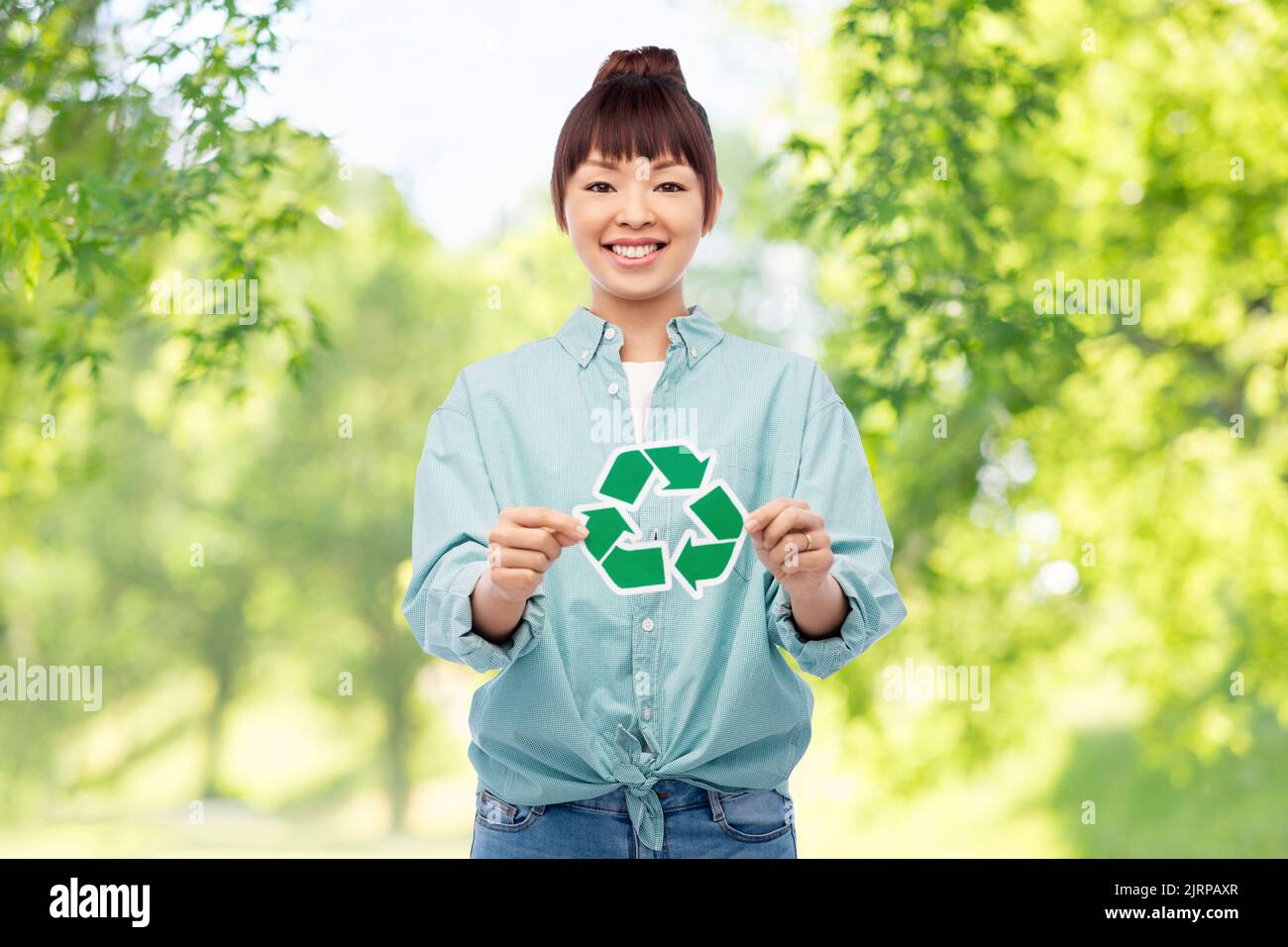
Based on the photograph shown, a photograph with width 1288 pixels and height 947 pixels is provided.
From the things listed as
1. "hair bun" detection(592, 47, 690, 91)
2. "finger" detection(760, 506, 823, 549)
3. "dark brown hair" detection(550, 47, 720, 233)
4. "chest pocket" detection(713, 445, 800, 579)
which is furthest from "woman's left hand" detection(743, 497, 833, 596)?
"hair bun" detection(592, 47, 690, 91)

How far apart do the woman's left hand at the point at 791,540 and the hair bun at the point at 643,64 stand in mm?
766

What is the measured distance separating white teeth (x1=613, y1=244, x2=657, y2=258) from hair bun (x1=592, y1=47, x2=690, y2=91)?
274 mm

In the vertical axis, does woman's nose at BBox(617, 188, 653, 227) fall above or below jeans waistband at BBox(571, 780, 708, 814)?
above

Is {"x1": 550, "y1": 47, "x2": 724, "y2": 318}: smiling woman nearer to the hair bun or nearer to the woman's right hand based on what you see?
the hair bun

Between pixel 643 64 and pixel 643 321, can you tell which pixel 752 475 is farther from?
pixel 643 64

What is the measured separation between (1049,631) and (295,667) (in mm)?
10970

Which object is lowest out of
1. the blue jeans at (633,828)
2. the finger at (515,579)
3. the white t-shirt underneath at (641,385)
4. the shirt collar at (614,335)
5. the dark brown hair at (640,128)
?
the blue jeans at (633,828)

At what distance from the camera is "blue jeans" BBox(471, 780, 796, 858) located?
1653 mm

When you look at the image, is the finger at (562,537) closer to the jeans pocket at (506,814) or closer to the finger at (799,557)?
the finger at (799,557)

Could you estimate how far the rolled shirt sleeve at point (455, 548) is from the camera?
1546 mm

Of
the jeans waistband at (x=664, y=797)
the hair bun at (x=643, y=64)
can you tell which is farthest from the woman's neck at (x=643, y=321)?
the jeans waistband at (x=664, y=797)

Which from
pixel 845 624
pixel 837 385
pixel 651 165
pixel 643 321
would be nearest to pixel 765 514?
pixel 845 624

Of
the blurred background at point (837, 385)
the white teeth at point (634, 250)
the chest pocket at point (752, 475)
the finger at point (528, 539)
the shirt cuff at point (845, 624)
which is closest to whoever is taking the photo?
the finger at point (528, 539)
